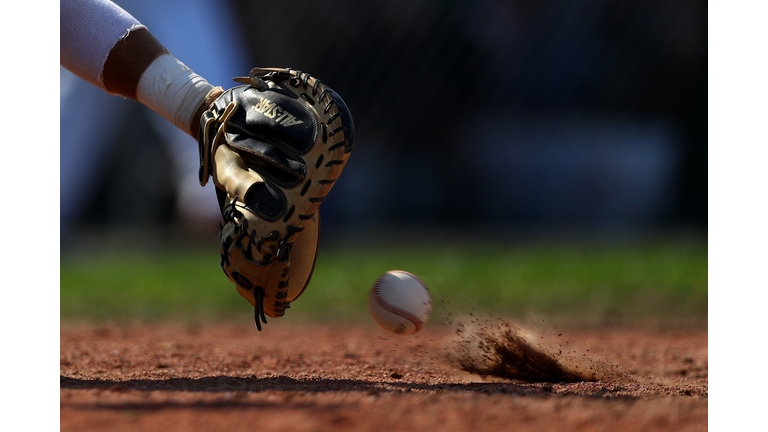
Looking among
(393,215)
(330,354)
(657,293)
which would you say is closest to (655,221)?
(393,215)

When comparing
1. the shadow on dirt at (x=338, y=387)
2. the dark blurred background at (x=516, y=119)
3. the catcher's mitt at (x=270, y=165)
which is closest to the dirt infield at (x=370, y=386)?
the shadow on dirt at (x=338, y=387)

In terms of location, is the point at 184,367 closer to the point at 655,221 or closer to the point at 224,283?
the point at 224,283

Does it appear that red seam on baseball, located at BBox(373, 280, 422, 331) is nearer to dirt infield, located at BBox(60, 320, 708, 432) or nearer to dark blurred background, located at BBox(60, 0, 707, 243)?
dirt infield, located at BBox(60, 320, 708, 432)

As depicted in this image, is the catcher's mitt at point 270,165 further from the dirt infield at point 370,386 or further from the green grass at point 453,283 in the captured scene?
the green grass at point 453,283

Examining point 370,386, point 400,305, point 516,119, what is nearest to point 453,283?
point 400,305

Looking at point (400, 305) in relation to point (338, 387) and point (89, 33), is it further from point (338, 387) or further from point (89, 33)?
point (89, 33)
